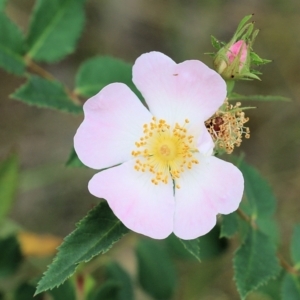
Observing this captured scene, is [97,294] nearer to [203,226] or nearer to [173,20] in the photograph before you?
[203,226]

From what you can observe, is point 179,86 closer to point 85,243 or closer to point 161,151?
point 161,151

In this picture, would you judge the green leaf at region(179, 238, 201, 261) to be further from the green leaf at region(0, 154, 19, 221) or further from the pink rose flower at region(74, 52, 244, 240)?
the green leaf at region(0, 154, 19, 221)

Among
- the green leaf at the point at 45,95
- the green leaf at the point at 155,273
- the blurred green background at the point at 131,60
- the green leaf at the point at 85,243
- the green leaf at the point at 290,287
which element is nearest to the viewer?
the green leaf at the point at 85,243

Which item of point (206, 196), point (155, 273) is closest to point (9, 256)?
point (155, 273)

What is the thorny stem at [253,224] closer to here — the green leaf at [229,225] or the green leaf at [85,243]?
the green leaf at [229,225]

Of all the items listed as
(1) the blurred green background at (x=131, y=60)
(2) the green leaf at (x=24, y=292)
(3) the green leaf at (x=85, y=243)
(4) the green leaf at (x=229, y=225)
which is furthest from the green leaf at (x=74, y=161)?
(1) the blurred green background at (x=131, y=60)

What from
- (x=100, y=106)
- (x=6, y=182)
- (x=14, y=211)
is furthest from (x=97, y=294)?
(x=14, y=211)
